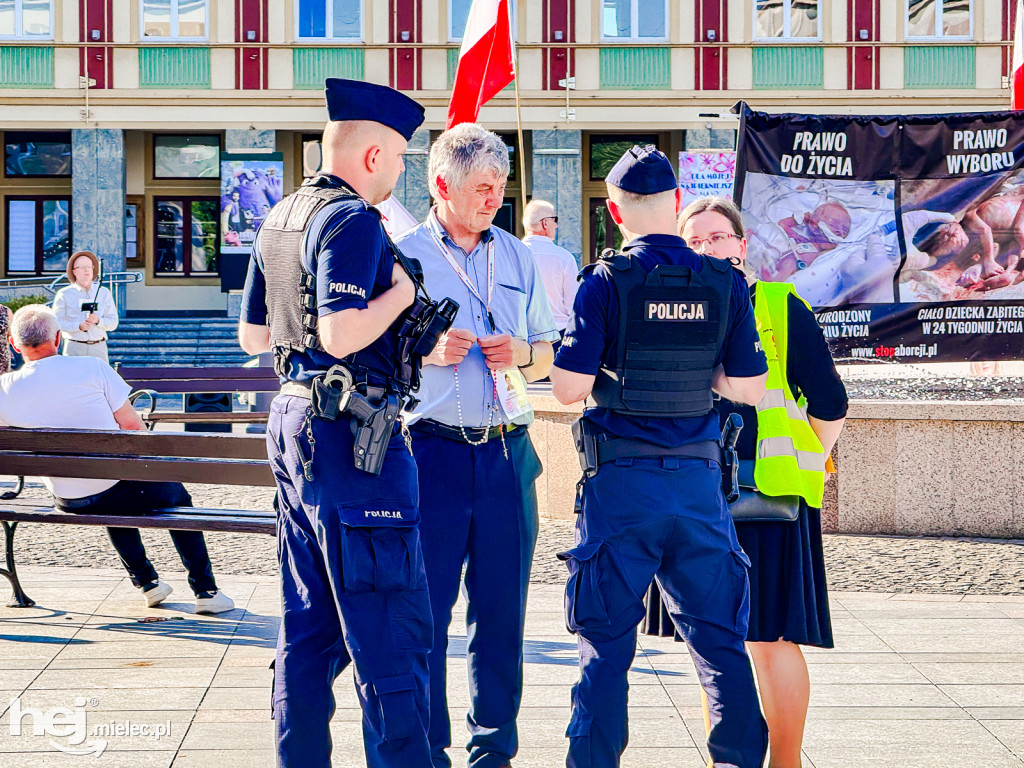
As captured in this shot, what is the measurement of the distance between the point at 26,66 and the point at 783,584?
87.2ft

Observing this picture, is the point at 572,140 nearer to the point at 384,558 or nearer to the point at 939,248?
the point at 939,248

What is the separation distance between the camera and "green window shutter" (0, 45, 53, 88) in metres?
26.7

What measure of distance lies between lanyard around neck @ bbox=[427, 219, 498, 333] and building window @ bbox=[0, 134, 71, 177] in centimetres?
2761

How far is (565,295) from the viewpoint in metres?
8.59

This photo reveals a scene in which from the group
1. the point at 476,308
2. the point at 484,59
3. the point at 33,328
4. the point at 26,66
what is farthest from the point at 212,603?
the point at 26,66

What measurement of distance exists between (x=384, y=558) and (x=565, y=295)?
5.78 metres

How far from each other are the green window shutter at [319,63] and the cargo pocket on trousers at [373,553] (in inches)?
975

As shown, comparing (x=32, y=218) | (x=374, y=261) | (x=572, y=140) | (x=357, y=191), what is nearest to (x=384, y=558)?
(x=374, y=261)

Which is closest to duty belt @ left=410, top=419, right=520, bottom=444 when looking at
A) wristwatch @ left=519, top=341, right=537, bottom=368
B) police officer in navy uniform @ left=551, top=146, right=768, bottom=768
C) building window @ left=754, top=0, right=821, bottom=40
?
wristwatch @ left=519, top=341, right=537, bottom=368

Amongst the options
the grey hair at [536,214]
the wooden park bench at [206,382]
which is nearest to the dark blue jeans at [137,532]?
the grey hair at [536,214]

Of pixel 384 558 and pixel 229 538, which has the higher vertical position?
pixel 384 558

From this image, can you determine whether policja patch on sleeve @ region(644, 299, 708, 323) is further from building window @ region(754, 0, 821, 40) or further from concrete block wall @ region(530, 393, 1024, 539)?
building window @ region(754, 0, 821, 40)

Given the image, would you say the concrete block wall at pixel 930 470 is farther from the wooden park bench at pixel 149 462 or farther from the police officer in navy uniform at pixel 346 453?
the police officer in navy uniform at pixel 346 453

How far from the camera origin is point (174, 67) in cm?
2677
